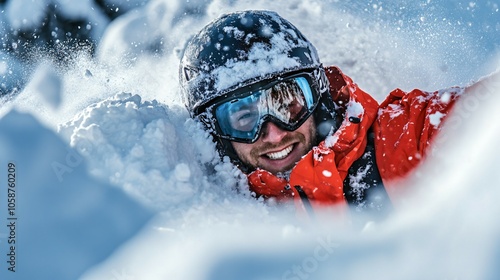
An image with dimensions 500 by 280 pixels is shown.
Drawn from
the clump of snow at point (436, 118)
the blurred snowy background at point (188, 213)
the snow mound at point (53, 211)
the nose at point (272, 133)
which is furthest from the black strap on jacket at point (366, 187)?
the snow mound at point (53, 211)

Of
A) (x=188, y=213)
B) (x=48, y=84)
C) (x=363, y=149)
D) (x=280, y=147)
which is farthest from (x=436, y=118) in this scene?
(x=48, y=84)

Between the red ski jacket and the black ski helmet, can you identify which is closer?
the red ski jacket

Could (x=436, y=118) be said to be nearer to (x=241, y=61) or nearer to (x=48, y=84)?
(x=241, y=61)

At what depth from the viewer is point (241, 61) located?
121 inches

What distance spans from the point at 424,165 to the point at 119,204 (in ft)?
5.06

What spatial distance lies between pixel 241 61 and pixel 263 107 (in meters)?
0.32

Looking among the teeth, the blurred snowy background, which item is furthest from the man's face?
the blurred snowy background

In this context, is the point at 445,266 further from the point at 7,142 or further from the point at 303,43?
the point at 303,43

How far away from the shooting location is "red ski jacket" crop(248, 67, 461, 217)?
2.71m

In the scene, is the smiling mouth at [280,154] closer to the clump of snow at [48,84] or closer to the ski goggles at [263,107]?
the ski goggles at [263,107]

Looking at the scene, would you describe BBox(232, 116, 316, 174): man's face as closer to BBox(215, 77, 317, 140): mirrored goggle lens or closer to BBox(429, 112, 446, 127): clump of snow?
BBox(215, 77, 317, 140): mirrored goggle lens

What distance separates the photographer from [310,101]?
10.2ft

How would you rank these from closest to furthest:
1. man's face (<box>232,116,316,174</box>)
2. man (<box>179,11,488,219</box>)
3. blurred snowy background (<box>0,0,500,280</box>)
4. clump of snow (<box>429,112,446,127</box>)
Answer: blurred snowy background (<box>0,0,500,280</box>) → clump of snow (<box>429,112,446,127</box>) → man (<box>179,11,488,219</box>) → man's face (<box>232,116,316,174</box>)

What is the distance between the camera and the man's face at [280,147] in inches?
123
